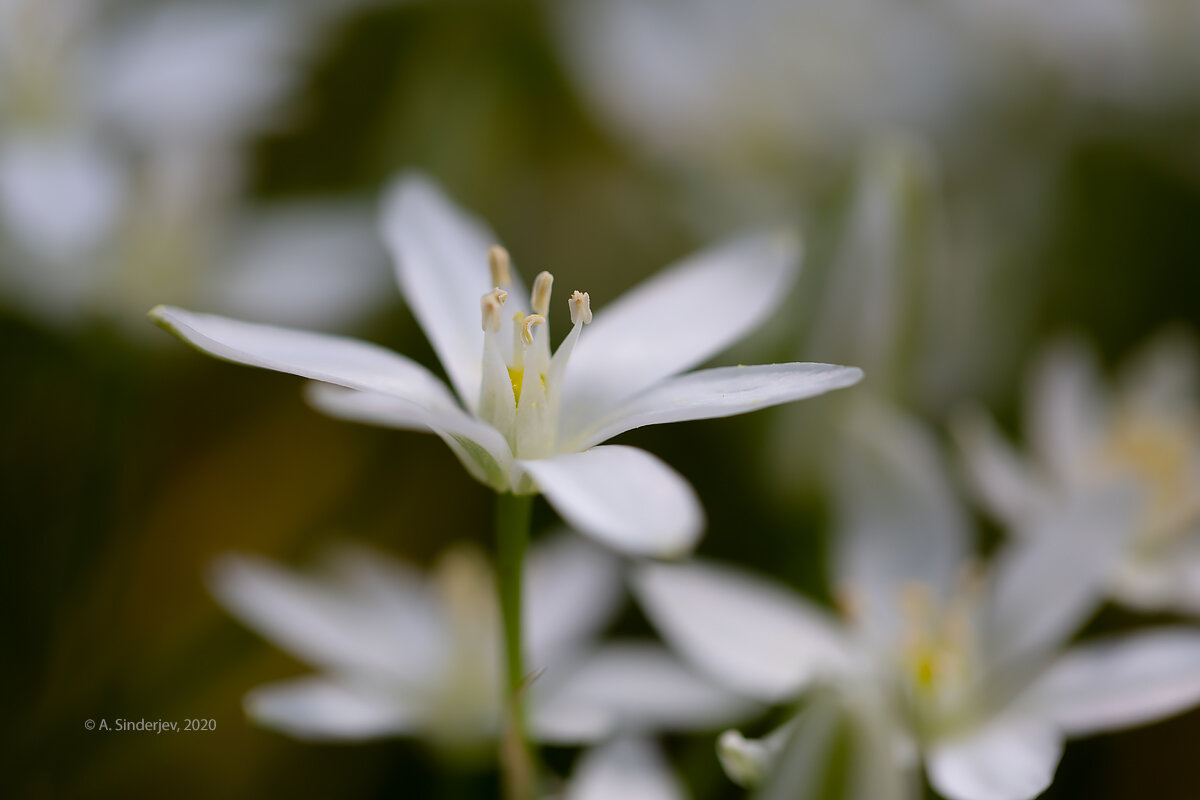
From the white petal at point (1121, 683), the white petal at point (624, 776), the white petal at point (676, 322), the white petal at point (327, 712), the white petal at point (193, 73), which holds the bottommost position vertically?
the white petal at point (624, 776)

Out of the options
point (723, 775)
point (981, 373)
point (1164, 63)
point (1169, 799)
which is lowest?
point (1169, 799)

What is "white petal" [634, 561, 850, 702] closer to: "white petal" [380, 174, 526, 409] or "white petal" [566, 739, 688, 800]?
"white petal" [566, 739, 688, 800]

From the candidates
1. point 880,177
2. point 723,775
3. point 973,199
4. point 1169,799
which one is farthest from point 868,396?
point 973,199

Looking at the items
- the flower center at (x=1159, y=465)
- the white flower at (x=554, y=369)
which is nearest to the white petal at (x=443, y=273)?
the white flower at (x=554, y=369)

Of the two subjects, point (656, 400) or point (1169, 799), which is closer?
point (656, 400)

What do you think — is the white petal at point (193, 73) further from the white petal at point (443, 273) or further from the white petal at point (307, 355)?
the white petal at point (307, 355)

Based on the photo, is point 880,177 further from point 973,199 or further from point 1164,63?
point 1164,63
